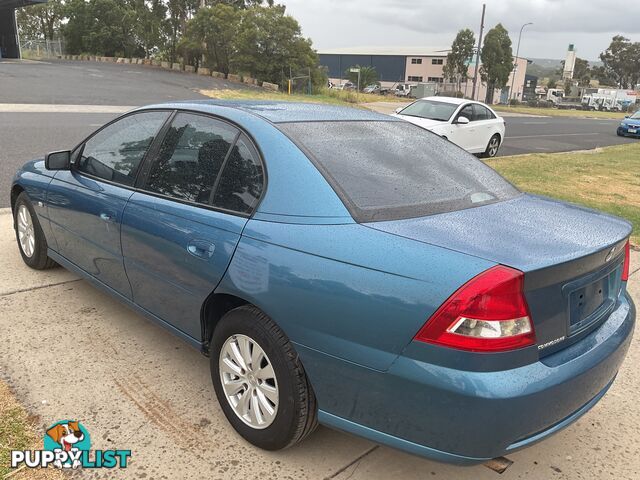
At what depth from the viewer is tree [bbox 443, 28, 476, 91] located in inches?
2398

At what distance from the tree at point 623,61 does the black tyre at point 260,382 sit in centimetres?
12002

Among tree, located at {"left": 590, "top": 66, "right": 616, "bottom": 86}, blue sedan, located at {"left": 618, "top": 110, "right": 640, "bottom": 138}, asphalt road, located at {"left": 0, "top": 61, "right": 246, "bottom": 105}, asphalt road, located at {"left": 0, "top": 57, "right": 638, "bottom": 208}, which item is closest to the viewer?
asphalt road, located at {"left": 0, "top": 57, "right": 638, "bottom": 208}

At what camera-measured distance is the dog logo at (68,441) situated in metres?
2.47

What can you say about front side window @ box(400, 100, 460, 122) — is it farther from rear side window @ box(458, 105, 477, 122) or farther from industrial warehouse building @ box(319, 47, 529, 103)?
industrial warehouse building @ box(319, 47, 529, 103)

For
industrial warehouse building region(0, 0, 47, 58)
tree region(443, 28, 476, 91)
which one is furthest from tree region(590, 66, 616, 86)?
industrial warehouse building region(0, 0, 47, 58)

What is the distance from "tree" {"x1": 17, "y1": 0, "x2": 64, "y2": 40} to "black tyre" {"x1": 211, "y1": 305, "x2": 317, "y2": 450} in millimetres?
57361

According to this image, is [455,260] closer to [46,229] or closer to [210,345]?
[210,345]

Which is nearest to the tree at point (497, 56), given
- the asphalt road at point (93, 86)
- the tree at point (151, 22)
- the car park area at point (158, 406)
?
the tree at point (151, 22)

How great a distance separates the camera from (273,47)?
31.8 metres

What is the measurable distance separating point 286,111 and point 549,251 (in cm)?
166

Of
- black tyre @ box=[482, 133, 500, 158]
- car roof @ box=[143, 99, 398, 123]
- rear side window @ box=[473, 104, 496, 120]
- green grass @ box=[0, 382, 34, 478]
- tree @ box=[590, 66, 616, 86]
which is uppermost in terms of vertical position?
tree @ box=[590, 66, 616, 86]

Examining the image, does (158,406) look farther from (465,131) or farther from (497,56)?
(497,56)

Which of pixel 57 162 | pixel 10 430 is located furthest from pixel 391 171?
A: pixel 57 162

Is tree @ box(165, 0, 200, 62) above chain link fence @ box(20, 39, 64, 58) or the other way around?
above
